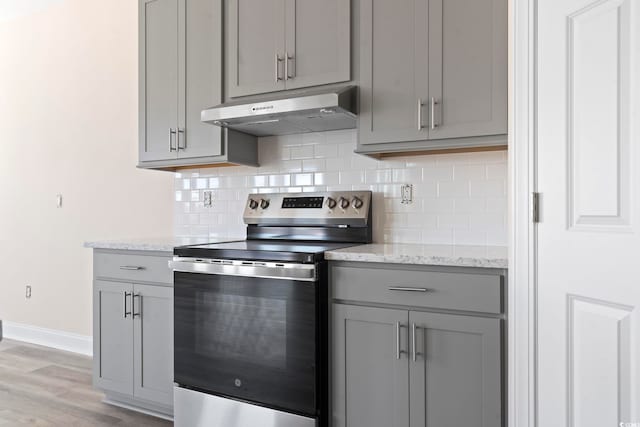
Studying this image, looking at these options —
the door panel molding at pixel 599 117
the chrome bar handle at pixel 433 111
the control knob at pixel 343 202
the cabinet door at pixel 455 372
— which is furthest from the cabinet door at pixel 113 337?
the door panel molding at pixel 599 117

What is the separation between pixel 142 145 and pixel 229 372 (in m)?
1.60

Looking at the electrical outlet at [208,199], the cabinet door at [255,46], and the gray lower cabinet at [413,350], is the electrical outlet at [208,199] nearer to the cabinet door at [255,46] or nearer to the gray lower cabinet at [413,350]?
the cabinet door at [255,46]

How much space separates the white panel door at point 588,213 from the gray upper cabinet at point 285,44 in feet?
3.42

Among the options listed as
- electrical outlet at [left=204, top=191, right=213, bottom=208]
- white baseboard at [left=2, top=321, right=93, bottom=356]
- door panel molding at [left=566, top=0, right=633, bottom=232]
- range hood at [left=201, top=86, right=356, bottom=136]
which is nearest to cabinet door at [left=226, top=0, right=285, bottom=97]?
range hood at [left=201, top=86, right=356, bottom=136]

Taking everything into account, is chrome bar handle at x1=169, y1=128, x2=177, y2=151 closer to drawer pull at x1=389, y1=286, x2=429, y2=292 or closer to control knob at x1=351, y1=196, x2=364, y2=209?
control knob at x1=351, y1=196, x2=364, y2=209

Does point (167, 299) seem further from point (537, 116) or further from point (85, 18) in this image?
point (85, 18)

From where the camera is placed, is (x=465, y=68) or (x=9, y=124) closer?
(x=465, y=68)

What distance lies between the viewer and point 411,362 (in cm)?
181

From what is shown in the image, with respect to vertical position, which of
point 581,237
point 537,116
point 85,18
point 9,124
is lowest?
point 581,237

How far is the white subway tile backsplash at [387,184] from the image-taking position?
2258 millimetres

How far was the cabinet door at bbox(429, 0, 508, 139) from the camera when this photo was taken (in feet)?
6.28

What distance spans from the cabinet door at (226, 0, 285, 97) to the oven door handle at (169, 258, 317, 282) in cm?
98

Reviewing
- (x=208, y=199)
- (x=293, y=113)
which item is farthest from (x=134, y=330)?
(x=293, y=113)

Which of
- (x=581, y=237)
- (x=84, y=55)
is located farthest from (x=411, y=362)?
(x=84, y=55)
